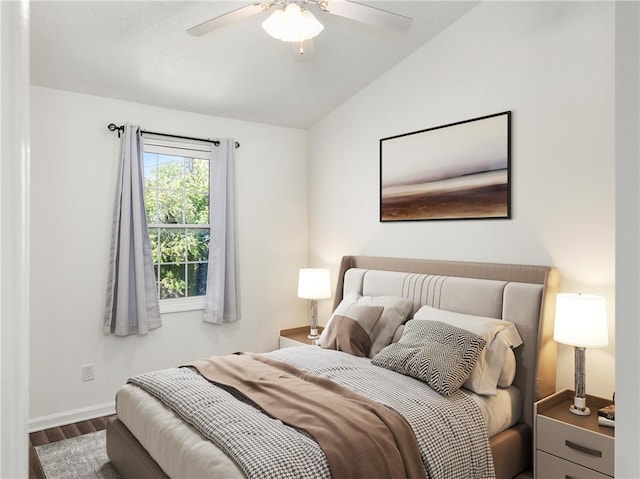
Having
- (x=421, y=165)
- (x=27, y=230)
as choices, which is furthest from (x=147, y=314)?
(x=27, y=230)

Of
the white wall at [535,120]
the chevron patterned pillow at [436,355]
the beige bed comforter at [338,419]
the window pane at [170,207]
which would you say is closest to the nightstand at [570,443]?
the white wall at [535,120]

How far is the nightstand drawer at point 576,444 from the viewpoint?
2.26 metres

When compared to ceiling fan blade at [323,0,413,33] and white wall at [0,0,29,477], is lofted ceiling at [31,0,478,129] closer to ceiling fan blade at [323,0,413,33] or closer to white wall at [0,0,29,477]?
ceiling fan blade at [323,0,413,33]

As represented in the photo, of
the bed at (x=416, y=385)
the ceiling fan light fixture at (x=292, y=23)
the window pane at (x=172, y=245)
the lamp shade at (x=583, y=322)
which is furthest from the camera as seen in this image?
the window pane at (x=172, y=245)

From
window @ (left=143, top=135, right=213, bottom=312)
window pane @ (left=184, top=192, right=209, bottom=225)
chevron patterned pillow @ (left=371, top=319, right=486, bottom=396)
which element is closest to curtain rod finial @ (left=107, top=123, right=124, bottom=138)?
window @ (left=143, top=135, right=213, bottom=312)

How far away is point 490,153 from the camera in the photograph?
3299 mm

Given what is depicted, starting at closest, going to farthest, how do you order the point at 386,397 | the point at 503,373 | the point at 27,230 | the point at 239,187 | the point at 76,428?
the point at 27,230, the point at 386,397, the point at 503,373, the point at 76,428, the point at 239,187

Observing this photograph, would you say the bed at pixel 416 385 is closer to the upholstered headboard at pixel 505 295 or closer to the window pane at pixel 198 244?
the upholstered headboard at pixel 505 295

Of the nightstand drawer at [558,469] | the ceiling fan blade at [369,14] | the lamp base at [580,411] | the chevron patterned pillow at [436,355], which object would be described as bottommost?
the nightstand drawer at [558,469]

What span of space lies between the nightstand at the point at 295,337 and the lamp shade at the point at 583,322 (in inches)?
90.4

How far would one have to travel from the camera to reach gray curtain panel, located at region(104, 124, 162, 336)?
12.1ft

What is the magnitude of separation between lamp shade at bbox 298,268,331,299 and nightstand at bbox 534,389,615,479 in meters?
2.15

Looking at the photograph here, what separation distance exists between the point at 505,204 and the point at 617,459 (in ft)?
9.13

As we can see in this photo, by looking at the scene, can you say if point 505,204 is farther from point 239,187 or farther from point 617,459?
point 617,459
